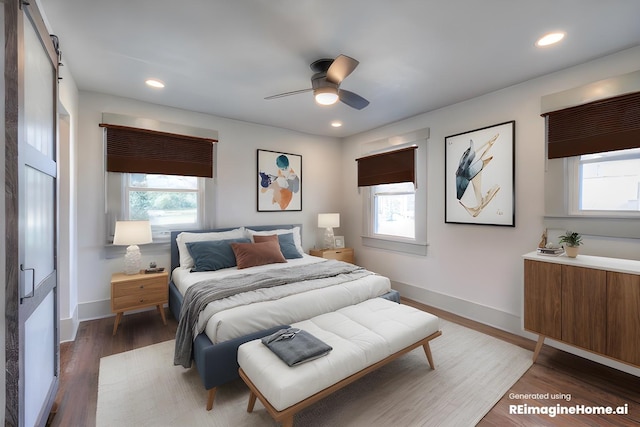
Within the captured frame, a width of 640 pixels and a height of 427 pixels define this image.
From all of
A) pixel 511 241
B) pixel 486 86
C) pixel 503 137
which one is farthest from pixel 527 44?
pixel 511 241

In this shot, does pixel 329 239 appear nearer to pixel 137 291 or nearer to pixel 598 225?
pixel 137 291

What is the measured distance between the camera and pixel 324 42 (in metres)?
2.19

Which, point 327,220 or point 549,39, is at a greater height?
point 549,39

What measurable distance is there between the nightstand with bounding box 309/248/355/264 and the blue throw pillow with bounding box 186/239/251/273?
5.29 ft

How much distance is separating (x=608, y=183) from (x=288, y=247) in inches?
136

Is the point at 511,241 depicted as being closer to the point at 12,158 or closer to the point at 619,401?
the point at 619,401

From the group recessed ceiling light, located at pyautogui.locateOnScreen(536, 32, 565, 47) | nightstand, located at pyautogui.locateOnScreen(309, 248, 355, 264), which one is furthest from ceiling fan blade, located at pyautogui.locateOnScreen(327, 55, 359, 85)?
nightstand, located at pyautogui.locateOnScreen(309, 248, 355, 264)

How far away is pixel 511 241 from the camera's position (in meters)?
3.01

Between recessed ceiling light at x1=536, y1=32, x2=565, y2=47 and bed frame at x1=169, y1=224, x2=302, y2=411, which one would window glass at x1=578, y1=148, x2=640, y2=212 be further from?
bed frame at x1=169, y1=224, x2=302, y2=411

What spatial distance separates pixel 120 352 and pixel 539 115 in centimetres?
475

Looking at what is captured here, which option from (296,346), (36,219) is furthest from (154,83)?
(296,346)

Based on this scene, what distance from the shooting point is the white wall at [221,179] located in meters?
3.21

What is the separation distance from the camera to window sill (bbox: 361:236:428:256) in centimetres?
396

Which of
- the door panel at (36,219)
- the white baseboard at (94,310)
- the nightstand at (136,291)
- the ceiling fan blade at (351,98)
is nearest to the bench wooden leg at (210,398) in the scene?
the door panel at (36,219)
